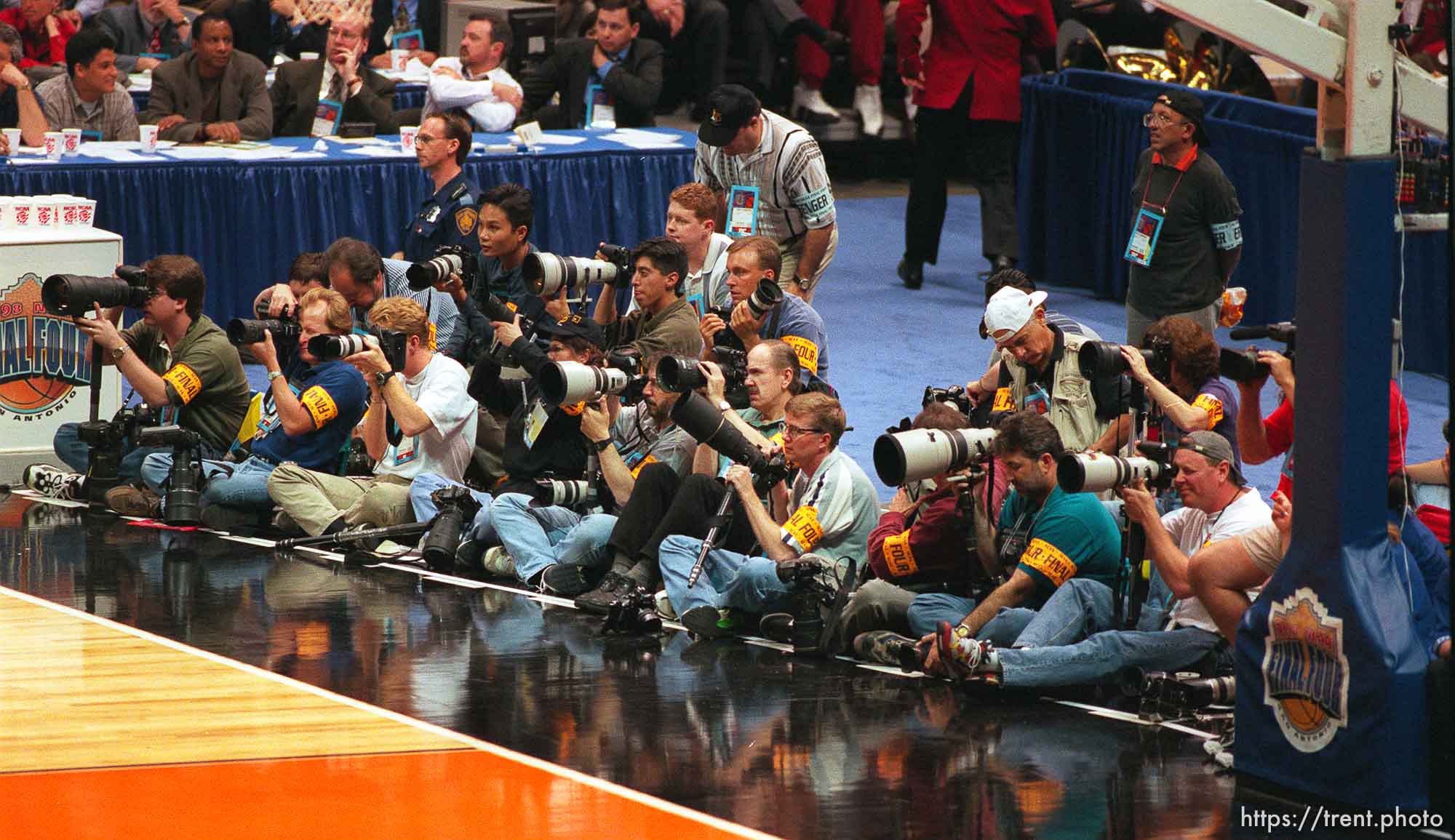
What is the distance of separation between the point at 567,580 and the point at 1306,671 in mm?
2968

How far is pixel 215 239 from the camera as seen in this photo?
1056cm

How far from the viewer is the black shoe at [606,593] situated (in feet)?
22.9

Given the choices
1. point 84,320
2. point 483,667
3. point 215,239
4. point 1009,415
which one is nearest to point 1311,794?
point 1009,415

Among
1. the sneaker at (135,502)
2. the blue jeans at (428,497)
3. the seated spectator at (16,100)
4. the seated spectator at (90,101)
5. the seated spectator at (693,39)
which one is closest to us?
the blue jeans at (428,497)

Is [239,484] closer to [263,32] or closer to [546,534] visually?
[546,534]

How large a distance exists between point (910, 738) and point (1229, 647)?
3.27 feet

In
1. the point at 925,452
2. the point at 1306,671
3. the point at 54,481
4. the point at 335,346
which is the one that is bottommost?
the point at 54,481

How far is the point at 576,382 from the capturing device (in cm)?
696

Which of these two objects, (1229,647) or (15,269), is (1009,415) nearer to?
(1229,647)

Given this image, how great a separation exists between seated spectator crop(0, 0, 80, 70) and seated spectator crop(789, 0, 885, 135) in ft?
16.6

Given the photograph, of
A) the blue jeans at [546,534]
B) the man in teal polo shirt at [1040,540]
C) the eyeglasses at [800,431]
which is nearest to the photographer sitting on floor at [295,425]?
the blue jeans at [546,534]

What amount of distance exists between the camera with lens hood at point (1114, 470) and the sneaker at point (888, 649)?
29.9 inches

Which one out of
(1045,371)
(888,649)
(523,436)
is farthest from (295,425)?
(1045,371)

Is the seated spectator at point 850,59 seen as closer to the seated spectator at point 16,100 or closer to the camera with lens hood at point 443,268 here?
the seated spectator at point 16,100
